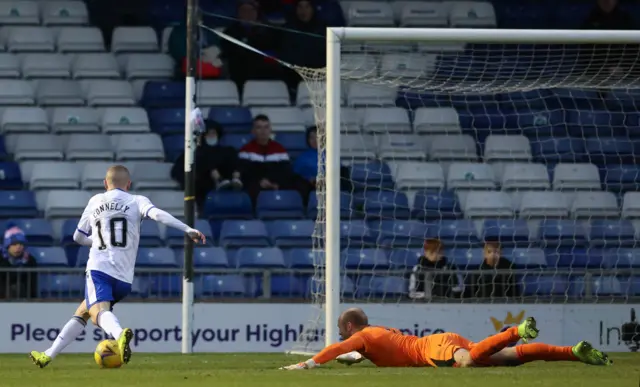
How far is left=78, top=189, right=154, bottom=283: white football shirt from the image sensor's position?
39.6 ft

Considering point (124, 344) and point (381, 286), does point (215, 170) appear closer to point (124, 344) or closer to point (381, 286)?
point (381, 286)

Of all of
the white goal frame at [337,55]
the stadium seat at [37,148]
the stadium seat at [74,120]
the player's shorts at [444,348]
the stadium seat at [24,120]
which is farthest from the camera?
the stadium seat at [74,120]

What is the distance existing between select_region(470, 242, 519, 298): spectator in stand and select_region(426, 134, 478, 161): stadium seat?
2219 mm

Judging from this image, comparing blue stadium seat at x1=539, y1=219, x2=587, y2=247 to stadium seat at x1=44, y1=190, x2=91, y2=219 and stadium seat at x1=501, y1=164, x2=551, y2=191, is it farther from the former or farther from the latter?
stadium seat at x1=44, y1=190, x2=91, y2=219

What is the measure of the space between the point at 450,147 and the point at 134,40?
5356mm

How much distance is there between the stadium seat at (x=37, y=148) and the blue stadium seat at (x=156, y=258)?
256 cm

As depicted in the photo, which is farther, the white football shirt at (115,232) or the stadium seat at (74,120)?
the stadium seat at (74,120)

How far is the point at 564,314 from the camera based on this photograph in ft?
55.3

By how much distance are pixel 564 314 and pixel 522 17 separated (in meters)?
7.38

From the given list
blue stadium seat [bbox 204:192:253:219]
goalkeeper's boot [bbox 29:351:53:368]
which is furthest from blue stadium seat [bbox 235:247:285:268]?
goalkeeper's boot [bbox 29:351:53:368]

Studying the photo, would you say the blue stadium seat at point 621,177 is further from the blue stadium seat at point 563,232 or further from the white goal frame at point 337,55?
the white goal frame at point 337,55

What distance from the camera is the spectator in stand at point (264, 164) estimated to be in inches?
755

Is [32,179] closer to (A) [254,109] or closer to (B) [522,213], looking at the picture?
(A) [254,109]

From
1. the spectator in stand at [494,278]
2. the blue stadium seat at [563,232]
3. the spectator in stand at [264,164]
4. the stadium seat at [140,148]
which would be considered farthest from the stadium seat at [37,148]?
the blue stadium seat at [563,232]
